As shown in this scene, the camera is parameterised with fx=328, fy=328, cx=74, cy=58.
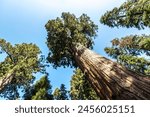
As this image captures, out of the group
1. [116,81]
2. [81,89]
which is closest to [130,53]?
[81,89]

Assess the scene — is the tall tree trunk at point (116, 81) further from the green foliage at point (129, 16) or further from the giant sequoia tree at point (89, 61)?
the green foliage at point (129, 16)

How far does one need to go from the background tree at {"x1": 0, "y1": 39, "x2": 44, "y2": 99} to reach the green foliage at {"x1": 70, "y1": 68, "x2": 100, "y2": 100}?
10.5ft

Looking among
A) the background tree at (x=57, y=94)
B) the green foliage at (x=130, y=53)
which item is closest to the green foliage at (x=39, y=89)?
the background tree at (x=57, y=94)

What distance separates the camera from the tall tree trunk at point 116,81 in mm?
9141

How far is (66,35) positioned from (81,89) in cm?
432

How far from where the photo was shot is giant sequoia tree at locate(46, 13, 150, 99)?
9633 mm

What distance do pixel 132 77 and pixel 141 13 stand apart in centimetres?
805

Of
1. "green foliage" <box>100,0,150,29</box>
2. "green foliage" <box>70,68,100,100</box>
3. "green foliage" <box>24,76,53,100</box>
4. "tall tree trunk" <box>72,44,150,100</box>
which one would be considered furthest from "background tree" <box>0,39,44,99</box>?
"tall tree trunk" <box>72,44,150,100</box>

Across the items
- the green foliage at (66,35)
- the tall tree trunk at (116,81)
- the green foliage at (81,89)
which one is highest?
the green foliage at (66,35)

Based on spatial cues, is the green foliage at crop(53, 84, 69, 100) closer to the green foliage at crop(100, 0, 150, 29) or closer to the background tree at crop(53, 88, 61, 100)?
the background tree at crop(53, 88, 61, 100)

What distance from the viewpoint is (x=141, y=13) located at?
17.5 metres

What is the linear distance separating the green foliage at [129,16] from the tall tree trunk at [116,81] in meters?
3.69

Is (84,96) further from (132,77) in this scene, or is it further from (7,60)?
(132,77)

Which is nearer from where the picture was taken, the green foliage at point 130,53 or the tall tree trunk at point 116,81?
the tall tree trunk at point 116,81
